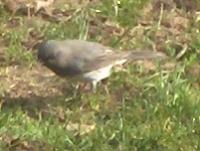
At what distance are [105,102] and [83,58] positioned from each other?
42cm

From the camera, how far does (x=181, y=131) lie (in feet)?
23.9

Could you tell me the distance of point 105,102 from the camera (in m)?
7.83

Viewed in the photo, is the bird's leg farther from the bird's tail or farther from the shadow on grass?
the bird's tail

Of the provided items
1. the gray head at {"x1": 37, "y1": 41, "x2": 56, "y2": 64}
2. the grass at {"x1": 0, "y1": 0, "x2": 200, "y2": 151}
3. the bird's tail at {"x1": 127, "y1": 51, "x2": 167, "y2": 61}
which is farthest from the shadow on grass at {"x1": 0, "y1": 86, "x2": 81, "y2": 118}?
the bird's tail at {"x1": 127, "y1": 51, "x2": 167, "y2": 61}

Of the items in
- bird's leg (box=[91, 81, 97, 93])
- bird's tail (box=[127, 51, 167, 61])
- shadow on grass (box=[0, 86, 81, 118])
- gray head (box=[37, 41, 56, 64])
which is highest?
gray head (box=[37, 41, 56, 64])

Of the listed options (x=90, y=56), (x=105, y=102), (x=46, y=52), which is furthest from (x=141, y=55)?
(x=46, y=52)

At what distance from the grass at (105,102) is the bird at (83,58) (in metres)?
0.14

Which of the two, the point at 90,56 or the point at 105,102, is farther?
the point at 90,56

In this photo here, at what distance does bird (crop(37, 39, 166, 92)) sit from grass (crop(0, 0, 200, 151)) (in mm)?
140

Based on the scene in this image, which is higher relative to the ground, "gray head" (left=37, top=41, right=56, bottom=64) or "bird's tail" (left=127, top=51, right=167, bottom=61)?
"gray head" (left=37, top=41, right=56, bottom=64)

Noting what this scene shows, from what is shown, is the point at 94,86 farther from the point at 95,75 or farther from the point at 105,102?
the point at 105,102

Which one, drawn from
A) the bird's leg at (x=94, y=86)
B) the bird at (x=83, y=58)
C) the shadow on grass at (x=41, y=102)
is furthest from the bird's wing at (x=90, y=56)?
the shadow on grass at (x=41, y=102)

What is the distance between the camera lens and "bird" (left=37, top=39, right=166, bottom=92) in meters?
7.97

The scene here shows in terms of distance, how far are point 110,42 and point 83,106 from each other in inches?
39.9
